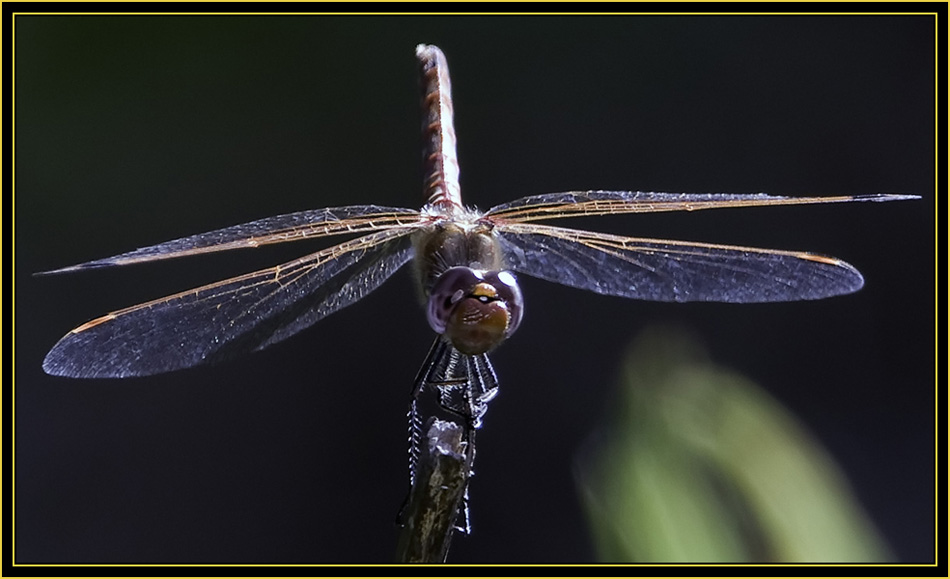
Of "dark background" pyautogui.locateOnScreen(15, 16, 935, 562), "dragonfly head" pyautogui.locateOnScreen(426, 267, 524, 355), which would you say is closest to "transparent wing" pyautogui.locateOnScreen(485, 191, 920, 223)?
"dragonfly head" pyautogui.locateOnScreen(426, 267, 524, 355)

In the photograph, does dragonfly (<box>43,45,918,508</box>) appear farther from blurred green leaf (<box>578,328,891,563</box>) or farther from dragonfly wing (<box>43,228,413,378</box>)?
blurred green leaf (<box>578,328,891,563</box>)

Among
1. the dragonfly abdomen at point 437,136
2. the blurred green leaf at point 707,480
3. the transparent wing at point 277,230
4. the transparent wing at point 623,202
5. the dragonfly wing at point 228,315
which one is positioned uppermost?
the dragonfly abdomen at point 437,136

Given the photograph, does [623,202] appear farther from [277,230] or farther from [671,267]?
[277,230]

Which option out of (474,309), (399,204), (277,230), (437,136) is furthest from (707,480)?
(399,204)

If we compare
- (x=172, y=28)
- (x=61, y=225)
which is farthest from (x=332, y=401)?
(x=172, y=28)

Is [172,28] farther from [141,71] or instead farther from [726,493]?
[726,493]

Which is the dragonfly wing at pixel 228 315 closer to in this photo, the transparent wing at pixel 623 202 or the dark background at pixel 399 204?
the transparent wing at pixel 623 202

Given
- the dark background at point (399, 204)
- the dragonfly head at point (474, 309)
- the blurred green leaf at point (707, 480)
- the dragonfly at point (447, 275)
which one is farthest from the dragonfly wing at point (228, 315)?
the dark background at point (399, 204)
